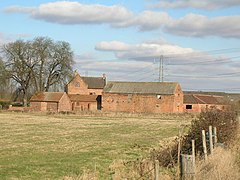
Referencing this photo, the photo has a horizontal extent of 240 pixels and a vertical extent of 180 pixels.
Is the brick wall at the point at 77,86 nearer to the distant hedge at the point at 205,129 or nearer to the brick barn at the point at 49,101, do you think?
the brick barn at the point at 49,101

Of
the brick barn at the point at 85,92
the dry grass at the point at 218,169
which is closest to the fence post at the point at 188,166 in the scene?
the dry grass at the point at 218,169

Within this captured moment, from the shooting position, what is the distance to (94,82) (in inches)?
4604

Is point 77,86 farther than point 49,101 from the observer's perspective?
Yes

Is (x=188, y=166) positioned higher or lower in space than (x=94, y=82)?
lower

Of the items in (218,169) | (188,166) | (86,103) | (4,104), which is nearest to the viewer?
(188,166)

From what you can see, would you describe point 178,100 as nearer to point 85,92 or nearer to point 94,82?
point 85,92

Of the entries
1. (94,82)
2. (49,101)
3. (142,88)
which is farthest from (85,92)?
(142,88)

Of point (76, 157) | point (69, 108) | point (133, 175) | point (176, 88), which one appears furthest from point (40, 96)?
point (133, 175)

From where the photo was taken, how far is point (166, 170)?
1372cm

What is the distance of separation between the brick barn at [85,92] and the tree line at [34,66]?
5.75 metres

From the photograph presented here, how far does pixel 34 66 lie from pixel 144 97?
25.3m

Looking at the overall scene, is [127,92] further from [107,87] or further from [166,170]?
[166,170]

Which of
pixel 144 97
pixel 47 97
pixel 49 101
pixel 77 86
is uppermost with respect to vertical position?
pixel 77 86

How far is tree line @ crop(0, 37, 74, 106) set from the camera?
315 feet
